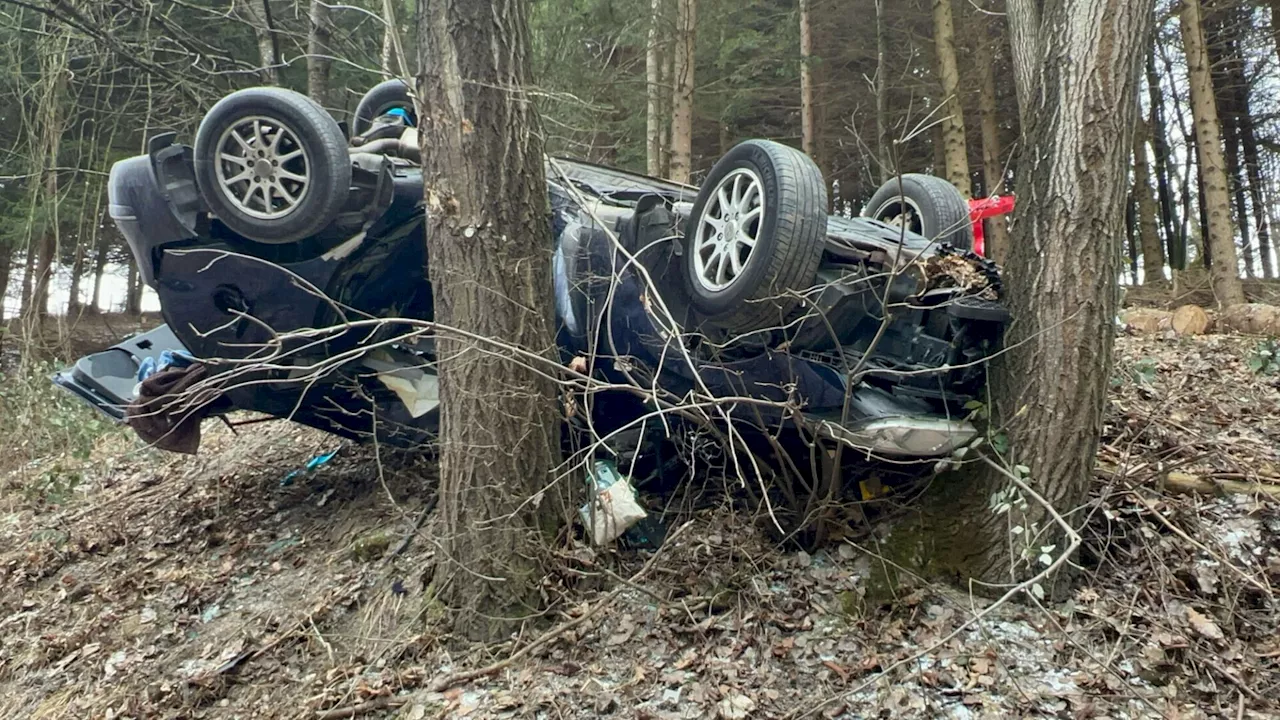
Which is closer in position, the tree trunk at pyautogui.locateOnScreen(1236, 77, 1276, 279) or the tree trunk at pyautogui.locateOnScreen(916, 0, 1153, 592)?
the tree trunk at pyautogui.locateOnScreen(916, 0, 1153, 592)

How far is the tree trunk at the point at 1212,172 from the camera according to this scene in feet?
28.6

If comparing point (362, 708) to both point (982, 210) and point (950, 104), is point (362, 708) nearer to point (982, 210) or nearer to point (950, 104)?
point (982, 210)

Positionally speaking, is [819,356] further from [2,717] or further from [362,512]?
[2,717]

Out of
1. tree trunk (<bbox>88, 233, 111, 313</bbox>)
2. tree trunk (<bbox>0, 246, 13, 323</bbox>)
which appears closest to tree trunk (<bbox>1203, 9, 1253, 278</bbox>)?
tree trunk (<bbox>0, 246, 13, 323</bbox>)

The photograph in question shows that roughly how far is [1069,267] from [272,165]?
3.81 meters

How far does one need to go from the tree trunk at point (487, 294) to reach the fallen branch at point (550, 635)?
0.50 feet

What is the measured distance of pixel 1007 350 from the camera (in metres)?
3.37

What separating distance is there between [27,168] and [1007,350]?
39.7 ft

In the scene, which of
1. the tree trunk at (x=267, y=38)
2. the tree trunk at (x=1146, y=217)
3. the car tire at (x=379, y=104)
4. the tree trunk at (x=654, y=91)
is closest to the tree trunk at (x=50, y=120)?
the tree trunk at (x=267, y=38)

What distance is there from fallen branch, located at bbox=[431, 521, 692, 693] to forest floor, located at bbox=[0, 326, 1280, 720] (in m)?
0.03

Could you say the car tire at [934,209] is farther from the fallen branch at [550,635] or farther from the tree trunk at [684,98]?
the tree trunk at [684,98]

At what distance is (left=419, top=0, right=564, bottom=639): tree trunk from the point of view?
11.5ft

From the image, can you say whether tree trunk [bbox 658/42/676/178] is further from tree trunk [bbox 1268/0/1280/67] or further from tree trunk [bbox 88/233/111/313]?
tree trunk [bbox 88/233/111/313]

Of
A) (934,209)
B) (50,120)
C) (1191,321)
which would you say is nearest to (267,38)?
(50,120)
